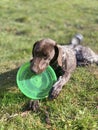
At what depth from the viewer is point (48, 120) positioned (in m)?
5.20

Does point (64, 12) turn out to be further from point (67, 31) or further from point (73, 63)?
point (73, 63)

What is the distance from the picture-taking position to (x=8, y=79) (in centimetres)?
673

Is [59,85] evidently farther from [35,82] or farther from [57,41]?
[57,41]

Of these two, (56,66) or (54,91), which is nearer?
(54,91)

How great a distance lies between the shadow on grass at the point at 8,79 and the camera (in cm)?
638

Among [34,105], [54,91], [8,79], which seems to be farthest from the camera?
[8,79]

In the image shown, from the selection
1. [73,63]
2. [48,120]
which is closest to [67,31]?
[73,63]

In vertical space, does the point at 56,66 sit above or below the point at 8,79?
above

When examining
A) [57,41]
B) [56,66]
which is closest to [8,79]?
[56,66]

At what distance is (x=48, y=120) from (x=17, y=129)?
0.52m

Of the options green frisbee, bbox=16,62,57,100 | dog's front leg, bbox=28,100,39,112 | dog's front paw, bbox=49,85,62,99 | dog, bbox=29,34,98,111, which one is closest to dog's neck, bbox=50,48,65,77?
dog, bbox=29,34,98,111

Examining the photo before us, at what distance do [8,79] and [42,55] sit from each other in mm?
1499

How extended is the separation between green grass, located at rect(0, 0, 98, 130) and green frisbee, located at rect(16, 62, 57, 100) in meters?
0.22

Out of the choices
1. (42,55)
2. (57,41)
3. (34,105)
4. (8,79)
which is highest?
(42,55)
